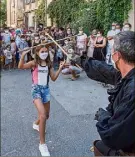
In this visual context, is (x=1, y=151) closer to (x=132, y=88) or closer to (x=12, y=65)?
(x=132, y=88)

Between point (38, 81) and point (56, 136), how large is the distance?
953mm

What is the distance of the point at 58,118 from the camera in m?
6.43

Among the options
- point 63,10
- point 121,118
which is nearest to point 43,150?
point 121,118

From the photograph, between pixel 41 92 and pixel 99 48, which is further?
pixel 99 48

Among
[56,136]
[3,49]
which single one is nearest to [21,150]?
[56,136]

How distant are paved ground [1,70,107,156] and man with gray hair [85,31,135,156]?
265cm

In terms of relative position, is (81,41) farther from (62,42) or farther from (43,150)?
(43,150)

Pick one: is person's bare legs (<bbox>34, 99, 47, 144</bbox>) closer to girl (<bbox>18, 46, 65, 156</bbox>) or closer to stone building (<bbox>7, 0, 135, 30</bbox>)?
girl (<bbox>18, 46, 65, 156</bbox>)

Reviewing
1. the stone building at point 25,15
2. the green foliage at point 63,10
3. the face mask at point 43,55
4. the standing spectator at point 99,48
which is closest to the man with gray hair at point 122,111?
the face mask at point 43,55

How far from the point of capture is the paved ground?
16.0 ft

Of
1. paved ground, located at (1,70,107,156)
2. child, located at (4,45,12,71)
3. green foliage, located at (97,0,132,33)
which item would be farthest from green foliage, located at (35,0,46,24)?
paved ground, located at (1,70,107,156)

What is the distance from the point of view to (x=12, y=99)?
26.8 ft

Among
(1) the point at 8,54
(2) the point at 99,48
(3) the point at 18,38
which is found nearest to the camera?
(2) the point at 99,48

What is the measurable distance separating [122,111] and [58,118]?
457 cm
